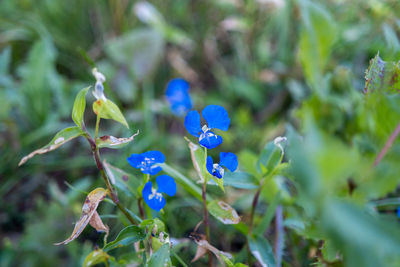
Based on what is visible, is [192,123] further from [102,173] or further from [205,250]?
[205,250]

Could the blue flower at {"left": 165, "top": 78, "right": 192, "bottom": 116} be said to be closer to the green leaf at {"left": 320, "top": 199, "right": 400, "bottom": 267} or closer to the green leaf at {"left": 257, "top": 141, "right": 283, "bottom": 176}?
the green leaf at {"left": 257, "top": 141, "right": 283, "bottom": 176}

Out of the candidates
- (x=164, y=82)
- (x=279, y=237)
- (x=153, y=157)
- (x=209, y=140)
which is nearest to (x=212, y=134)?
(x=209, y=140)

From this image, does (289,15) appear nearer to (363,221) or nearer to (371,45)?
(371,45)

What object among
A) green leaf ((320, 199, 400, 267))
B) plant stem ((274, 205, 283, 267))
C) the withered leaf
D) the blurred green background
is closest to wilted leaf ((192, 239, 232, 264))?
the withered leaf

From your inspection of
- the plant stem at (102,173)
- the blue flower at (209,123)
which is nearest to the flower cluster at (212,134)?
the blue flower at (209,123)

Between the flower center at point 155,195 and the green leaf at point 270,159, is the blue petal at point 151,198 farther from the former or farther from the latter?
the green leaf at point 270,159
